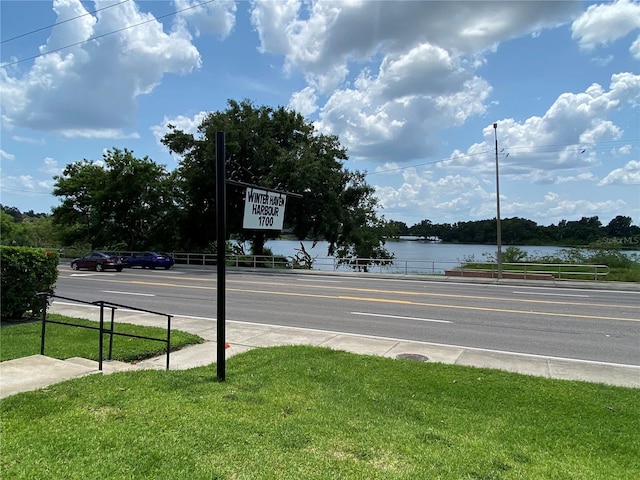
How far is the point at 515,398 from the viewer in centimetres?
516

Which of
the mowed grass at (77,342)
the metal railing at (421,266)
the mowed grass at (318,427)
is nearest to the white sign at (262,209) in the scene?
the mowed grass at (318,427)

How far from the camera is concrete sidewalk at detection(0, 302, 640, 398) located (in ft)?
18.3

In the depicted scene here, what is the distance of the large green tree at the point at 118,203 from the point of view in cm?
4188

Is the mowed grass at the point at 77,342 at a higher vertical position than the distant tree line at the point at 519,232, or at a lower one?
lower

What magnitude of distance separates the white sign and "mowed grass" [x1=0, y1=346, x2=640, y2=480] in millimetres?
2043

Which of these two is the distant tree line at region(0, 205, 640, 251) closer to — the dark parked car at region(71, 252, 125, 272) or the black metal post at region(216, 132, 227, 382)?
the dark parked car at region(71, 252, 125, 272)

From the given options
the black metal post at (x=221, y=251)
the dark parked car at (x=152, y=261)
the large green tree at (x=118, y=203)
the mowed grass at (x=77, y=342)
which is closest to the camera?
the black metal post at (x=221, y=251)

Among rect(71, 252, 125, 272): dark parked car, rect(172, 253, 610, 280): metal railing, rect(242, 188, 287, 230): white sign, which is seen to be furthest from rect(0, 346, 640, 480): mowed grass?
rect(71, 252, 125, 272): dark parked car

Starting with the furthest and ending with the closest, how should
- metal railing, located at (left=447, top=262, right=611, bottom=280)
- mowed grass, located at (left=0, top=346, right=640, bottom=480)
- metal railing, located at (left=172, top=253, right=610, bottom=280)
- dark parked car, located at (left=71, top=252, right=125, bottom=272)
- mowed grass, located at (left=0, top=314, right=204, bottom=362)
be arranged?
dark parked car, located at (left=71, top=252, right=125, bottom=272) < metal railing, located at (left=172, top=253, right=610, bottom=280) < metal railing, located at (left=447, top=262, right=611, bottom=280) < mowed grass, located at (left=0, top=314, right=204, bottom=362) < mowed grass, located at (left=0, top=346, right=640, bottom=480)

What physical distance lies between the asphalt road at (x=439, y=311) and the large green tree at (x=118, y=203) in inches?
906

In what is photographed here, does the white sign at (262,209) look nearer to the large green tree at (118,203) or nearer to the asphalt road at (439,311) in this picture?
the asphalt road at (439,311)

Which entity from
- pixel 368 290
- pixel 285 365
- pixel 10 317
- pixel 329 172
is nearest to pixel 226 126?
pixel 329 172

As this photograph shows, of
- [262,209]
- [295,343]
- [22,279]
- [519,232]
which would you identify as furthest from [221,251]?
[519,232]

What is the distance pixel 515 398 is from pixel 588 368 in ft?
9.31
